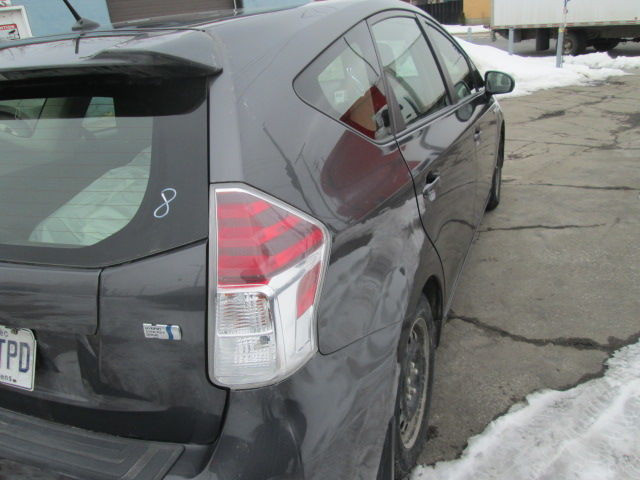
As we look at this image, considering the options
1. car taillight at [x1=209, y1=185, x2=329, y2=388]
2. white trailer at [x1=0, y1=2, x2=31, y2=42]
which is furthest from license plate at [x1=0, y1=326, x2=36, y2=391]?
white trailer at [x1=0, y1=2, x2=31, y2=42]

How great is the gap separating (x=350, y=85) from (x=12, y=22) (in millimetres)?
7288

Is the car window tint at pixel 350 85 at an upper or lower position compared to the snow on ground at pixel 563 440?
upper

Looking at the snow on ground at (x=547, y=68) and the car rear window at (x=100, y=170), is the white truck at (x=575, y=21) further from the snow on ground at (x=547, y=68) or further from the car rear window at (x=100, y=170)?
the car rear window at (x=100, y=170)

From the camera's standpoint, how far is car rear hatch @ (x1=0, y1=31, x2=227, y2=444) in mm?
1325

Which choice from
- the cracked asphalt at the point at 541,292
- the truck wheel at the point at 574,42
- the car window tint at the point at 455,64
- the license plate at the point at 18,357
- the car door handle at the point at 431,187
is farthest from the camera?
the truck wheel at the point at 574,42

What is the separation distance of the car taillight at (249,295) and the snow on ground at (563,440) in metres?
1.11

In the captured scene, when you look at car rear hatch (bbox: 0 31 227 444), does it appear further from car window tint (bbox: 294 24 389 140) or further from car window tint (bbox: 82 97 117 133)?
car window tint (bbox: 294 24 389 140)

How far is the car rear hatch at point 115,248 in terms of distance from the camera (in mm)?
1325

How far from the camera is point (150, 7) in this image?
1099cm

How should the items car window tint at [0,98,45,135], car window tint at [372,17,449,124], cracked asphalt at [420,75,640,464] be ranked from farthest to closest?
cracked asphalt at [420,75,640,464] < car window tint at [372,17,449,124] < car window tint at [0,98,45,135]

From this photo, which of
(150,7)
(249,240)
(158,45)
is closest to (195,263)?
(249,240)

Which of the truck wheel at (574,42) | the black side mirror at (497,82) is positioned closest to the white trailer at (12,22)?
the black side mirror at (497,82)

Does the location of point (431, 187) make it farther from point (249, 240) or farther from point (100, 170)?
point (100, 170)

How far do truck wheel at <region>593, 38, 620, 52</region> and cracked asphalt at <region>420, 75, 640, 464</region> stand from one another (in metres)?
13.5
